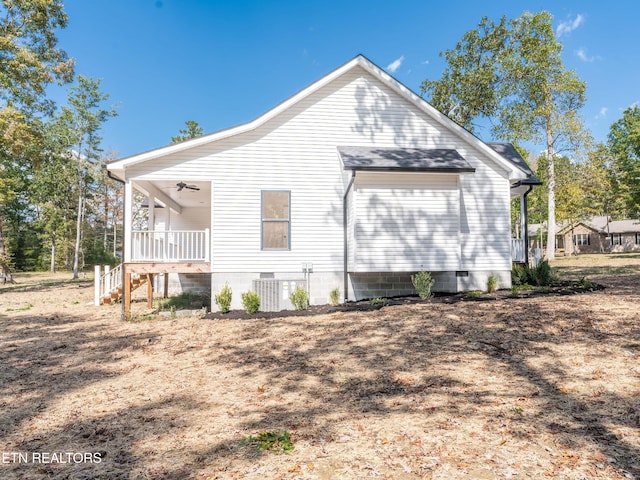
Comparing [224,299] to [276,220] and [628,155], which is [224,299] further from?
[628,155]

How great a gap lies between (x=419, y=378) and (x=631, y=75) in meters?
37.0

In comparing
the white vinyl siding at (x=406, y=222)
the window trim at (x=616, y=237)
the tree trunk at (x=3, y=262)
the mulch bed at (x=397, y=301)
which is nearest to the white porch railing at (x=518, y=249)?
the mulch bed at (x=397, y=301)

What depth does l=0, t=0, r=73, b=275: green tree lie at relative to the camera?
54.7ft

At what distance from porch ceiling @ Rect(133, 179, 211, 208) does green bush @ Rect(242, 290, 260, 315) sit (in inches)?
140

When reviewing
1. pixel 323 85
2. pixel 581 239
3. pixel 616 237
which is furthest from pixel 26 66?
pixel 616 237

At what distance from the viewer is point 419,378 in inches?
200

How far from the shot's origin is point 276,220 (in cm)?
1110

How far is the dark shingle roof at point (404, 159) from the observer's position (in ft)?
33.2

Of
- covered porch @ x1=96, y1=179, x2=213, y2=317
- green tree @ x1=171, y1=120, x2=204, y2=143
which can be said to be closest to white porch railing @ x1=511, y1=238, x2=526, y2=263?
covered porch @ x1=96, y1=179, x2=213, y2=317

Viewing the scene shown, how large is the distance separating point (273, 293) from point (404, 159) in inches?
210

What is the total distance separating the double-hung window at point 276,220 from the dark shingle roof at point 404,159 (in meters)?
2.21

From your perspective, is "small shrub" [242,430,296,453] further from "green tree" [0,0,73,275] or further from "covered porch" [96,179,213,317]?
"green tree" [0,0,73,275]

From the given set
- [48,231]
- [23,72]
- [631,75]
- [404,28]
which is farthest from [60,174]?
[631,75]

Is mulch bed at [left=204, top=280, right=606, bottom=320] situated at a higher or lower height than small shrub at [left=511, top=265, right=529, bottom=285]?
lower
